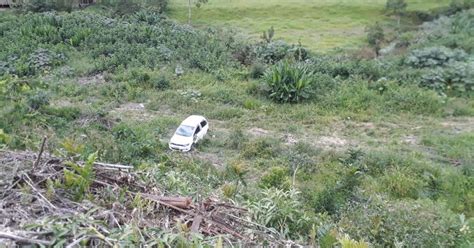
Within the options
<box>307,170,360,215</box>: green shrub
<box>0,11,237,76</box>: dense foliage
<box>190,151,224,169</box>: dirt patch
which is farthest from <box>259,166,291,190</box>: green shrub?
<box>0,11,237,76</box>: dense foliage

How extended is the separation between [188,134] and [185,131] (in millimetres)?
161

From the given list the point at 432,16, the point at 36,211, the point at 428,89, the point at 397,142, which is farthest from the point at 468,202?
the point at 432,16

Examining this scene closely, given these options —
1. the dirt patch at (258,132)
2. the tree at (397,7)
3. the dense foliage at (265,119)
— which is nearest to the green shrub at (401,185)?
the dense foliage at (265,119)

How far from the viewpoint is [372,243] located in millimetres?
7535

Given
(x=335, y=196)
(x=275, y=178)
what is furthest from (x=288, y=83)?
(x=335, y=196)

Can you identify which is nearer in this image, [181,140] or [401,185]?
[401,185]

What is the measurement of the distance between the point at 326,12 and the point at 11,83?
20.2m

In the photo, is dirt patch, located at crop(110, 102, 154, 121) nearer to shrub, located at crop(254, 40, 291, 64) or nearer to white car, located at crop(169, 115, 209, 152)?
white car, located at crop(169, 115, 209, 152)

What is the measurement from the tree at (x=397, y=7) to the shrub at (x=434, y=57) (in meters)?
9.25

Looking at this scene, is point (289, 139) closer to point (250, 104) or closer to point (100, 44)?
point (250, 104)

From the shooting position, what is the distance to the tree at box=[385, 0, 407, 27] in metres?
29.6

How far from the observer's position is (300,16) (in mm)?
30891

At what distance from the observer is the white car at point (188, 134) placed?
1349 cm

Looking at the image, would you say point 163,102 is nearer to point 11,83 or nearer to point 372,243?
point 11,83
